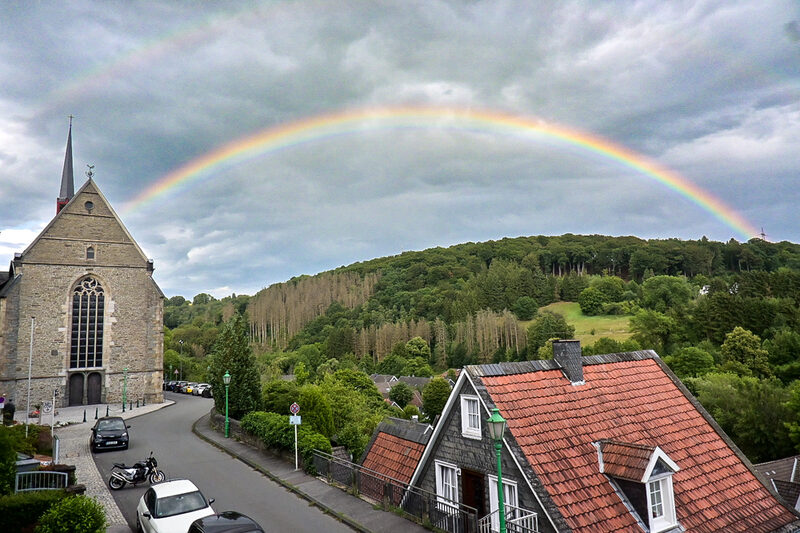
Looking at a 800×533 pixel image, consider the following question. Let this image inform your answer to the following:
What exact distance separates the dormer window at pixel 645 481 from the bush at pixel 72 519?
37.0 feet

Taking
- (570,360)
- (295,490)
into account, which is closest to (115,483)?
(295,490)

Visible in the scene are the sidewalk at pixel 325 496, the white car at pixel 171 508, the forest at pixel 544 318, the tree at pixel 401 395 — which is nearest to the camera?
the white car at pixel 171 508

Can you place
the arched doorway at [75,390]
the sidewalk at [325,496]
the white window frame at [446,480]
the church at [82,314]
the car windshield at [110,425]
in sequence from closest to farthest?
the sidewalk at [325,496], the white window frame at [446,480], the car windshield at [110,425], the church at [82,314], the arched doorway at [75,390]

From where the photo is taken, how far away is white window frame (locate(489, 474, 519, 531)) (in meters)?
11.3

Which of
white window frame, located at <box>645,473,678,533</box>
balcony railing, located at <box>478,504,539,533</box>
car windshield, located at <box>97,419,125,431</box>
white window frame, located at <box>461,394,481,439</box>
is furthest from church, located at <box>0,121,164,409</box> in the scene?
white window frame, located at <box>645,473,678,533</box>

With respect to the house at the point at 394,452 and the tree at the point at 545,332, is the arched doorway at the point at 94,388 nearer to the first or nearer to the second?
the house at the point at 394,452

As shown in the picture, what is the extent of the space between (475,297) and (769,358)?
70513 mm

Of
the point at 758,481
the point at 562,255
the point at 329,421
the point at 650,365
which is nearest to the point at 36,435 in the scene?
the point at 329,421

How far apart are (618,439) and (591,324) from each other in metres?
97.5

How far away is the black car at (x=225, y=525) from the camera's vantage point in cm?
912

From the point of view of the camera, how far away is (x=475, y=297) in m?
121

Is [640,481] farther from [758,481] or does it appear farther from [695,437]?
[758,481]

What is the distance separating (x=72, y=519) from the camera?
920 centimetres

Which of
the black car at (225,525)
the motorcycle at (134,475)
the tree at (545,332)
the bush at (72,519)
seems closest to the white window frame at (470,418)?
the black car at (225,525)
